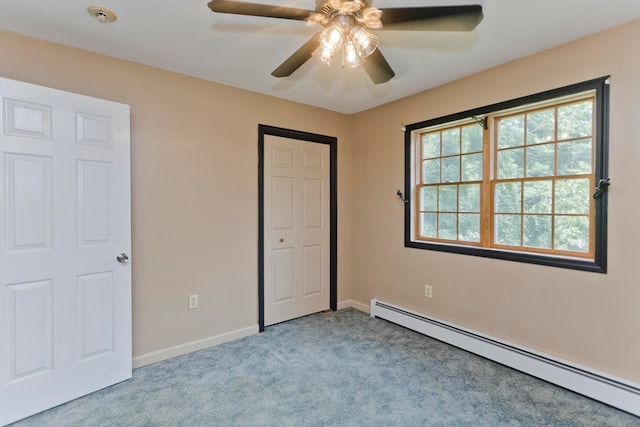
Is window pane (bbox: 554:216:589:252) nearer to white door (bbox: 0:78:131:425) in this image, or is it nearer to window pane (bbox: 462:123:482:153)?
window pane (bbox: 462:123:482:153)

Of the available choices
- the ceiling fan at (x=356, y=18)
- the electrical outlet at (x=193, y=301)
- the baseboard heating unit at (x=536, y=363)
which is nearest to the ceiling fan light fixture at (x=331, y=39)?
the ceiling fan at (x=356, y=18)

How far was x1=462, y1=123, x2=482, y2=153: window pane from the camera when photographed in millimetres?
2838

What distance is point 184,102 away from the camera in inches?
109

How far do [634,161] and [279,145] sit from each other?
283cm

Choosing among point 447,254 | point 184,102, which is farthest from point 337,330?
point 184,102

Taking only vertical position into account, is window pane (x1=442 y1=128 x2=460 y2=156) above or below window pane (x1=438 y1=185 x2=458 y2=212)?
above

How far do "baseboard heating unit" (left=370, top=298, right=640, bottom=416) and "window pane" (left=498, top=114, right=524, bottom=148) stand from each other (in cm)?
163

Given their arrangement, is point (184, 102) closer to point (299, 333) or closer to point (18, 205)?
point (18, 205)

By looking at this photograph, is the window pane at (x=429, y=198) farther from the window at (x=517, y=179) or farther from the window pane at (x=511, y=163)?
the window pane at (x=511, y=163)

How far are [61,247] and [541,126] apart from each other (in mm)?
3555

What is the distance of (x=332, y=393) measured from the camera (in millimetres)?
2172

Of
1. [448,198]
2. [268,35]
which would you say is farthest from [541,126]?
[268,35]

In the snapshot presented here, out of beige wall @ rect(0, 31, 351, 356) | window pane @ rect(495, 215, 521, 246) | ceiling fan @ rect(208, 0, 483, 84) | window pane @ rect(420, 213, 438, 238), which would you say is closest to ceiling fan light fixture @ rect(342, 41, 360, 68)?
ceiling fan @ rect(208, 0, 483, 84)

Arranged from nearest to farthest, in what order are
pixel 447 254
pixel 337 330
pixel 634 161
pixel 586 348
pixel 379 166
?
pixel 634 161, pixel 586 348, pixel 447 254, pixel 337 330, pixel 379 166
